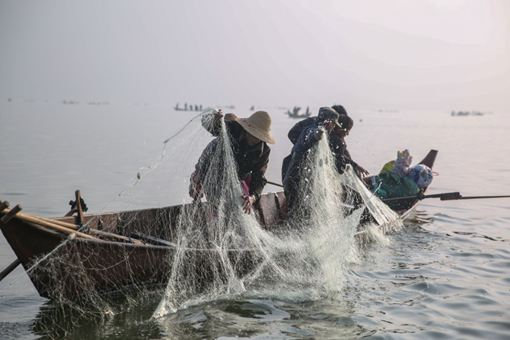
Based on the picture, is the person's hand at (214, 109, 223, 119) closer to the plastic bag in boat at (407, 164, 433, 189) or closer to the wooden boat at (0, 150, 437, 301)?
the wooden boat at (0, 150, 437, 301)

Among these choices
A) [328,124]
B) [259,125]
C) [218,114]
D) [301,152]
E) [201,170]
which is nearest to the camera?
[218,114]

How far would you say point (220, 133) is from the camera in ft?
20.8

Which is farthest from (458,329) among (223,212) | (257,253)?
(223,212)

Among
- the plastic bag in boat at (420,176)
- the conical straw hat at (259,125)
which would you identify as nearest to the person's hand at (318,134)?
the conical straw hat at (259,125)

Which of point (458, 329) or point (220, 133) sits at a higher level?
point (220, 133)

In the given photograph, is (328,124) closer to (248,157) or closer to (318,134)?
(318,134)

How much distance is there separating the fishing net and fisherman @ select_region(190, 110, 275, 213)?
0.05 meters

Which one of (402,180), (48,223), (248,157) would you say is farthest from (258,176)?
(402,180)

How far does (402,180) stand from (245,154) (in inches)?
175

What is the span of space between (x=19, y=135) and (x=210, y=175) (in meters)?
22.8

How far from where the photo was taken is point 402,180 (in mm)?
10391

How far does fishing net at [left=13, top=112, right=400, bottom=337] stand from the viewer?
17.2ft

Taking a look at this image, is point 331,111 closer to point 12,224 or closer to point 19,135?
point 12,224

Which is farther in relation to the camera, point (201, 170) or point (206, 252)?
point (201, 170)
